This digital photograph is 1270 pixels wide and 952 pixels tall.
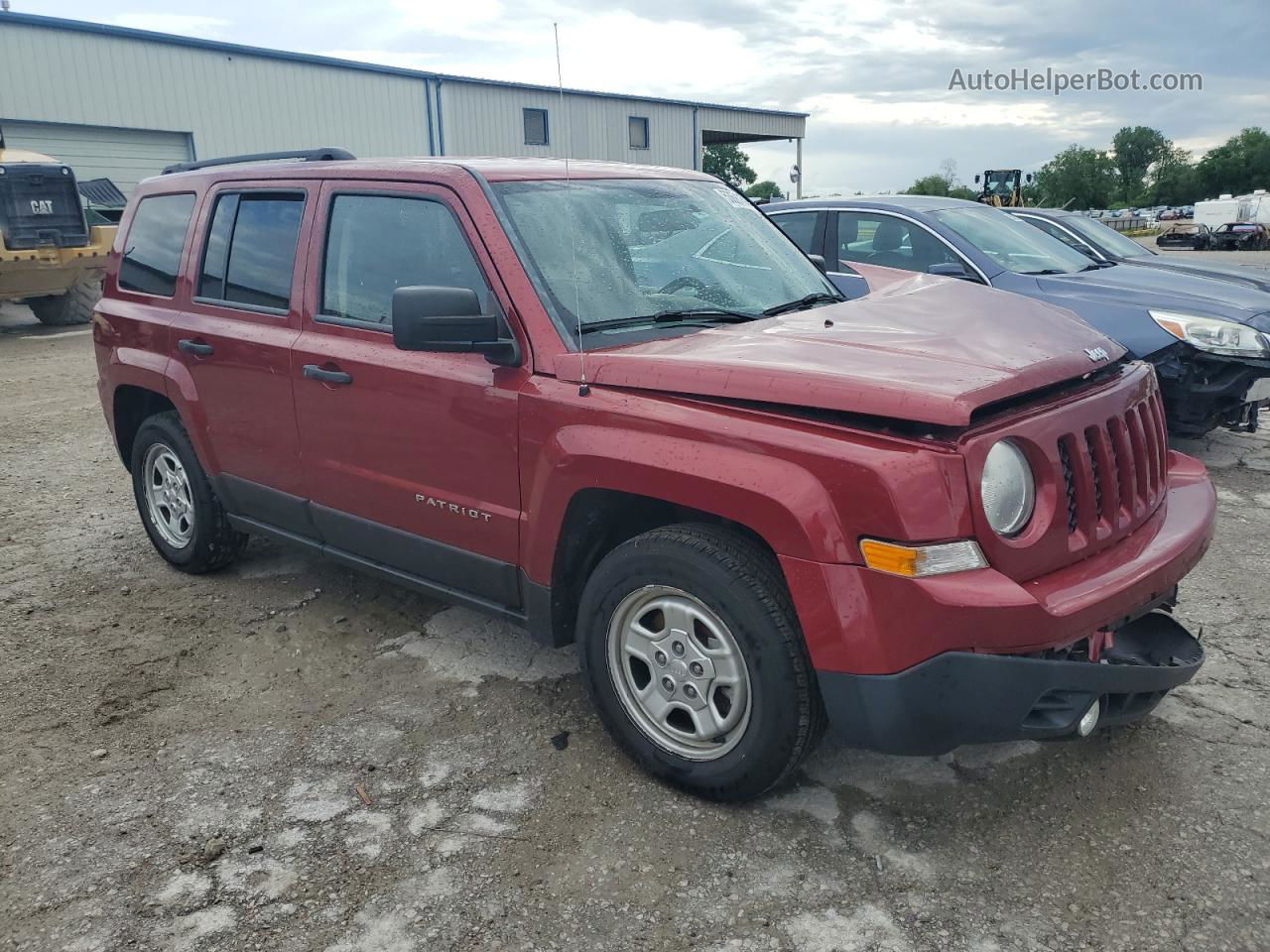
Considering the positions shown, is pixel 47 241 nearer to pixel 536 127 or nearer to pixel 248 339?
pixel 248 339

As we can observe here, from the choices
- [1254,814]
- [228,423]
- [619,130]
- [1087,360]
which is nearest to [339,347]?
[228,423]

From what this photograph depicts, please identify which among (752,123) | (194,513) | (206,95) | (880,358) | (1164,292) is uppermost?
(752,123)

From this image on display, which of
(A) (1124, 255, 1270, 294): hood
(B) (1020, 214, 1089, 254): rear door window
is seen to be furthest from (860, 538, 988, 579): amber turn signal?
(B) (1020, 214, 1089, 254): rear door window

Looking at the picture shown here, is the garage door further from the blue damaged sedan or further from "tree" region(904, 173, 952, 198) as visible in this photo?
"tree" region(904, 173, 952, 198)

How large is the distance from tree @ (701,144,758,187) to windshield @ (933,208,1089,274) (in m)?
60.4

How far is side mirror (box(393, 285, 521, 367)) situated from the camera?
2.88 m

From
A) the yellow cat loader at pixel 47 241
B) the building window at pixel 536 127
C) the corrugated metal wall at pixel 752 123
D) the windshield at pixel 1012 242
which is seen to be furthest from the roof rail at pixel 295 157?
the corrugated metal wall at pixel 752 123

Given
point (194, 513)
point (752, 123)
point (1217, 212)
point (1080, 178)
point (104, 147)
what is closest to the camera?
point (194, 513)

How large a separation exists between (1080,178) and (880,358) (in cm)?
10919

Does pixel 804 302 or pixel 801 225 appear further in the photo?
pixel 801 225

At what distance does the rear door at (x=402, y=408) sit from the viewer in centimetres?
320

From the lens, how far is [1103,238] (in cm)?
973

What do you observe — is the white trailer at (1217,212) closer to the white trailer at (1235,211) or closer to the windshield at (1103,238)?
the white trailer at (1235,211)

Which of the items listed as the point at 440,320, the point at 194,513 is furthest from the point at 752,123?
the point at 440,320
